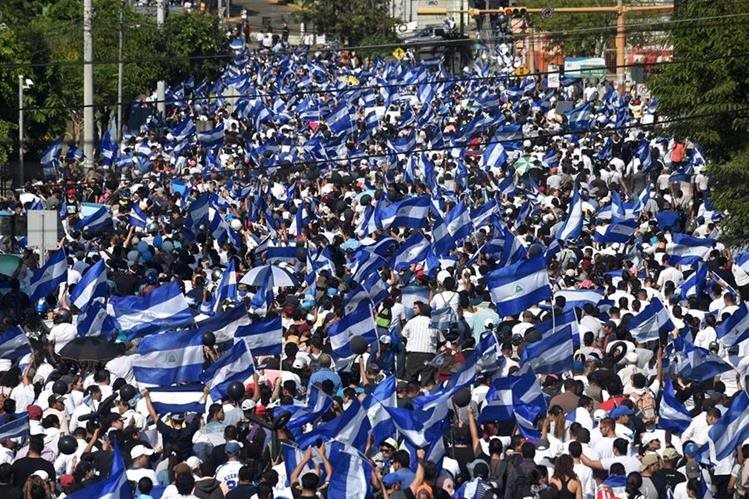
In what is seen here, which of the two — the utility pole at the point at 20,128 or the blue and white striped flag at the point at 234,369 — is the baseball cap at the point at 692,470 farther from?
the utility pole at the point at 20,128

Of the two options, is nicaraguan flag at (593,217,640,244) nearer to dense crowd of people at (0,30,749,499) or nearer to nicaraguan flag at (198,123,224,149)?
dense crowd of people at (0,30,749,499)

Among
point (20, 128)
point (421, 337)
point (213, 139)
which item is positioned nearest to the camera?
point (421, 337)

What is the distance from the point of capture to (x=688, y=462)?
16.2 m

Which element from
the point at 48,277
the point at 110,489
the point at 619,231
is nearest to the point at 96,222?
the point at 48,277

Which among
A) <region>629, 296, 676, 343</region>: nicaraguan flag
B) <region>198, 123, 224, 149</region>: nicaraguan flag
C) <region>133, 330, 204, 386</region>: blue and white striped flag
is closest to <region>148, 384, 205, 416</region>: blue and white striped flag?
<region>133, 330, 204, 386</region>: blue and white striped flag

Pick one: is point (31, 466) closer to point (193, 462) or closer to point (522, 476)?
point (193, 462)

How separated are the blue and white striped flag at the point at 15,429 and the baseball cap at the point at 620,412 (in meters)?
4.66

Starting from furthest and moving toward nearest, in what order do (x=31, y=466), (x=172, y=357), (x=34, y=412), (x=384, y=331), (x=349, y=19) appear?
(x=349, y=19)
(x=384, y=331)
(x=172, y=357)
(x=34, y=412)
(x=31, y=466)

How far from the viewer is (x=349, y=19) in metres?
86.0

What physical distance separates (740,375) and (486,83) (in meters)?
39.1

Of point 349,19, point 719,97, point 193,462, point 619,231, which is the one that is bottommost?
point 193,462

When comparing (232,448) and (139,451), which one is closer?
(232,448)

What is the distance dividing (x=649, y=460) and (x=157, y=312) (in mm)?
6989

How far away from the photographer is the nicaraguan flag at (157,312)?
21688 millimetres
